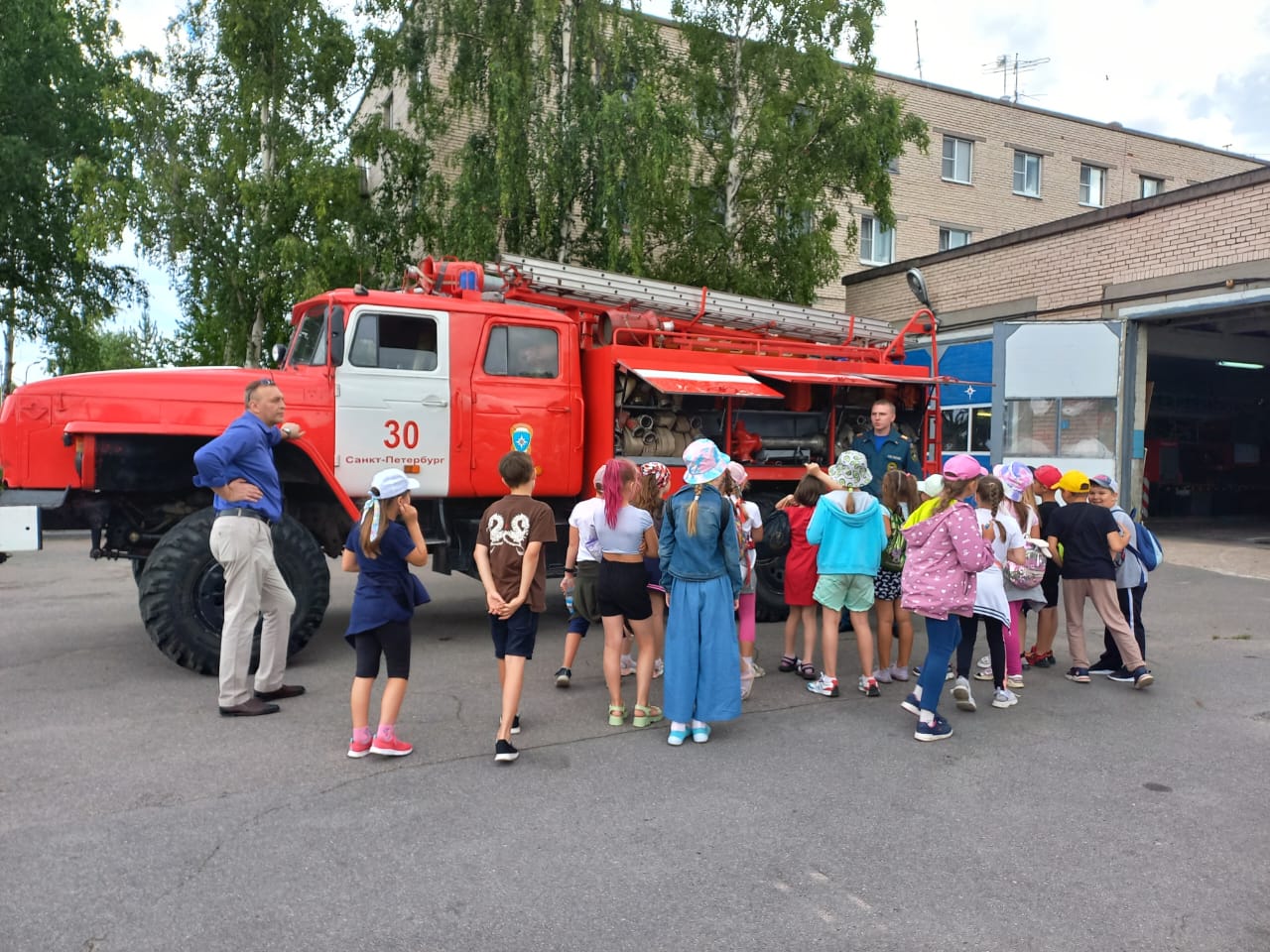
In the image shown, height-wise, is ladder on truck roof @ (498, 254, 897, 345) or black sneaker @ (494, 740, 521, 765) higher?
ladder on truck roof @ (498, 254, 897, 345)

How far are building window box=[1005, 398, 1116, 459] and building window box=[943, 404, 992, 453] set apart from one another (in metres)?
0.57

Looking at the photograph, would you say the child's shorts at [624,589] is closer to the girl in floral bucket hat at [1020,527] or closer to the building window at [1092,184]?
the girl in floral bucket hat at [1020,527]

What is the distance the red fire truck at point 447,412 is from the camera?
6.07 meters

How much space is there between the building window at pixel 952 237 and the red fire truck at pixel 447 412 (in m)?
19.4

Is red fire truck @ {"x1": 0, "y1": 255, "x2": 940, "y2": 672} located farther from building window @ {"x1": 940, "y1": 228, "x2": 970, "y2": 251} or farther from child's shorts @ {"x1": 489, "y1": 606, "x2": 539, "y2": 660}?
building window @ {"x1": 940, "y1": 228, "x2": 970, "y2": 251}

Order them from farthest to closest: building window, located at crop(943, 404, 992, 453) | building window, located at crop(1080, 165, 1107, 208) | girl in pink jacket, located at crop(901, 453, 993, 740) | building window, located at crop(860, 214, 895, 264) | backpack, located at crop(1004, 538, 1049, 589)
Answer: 1. building window, located at crop(1080, 165, 1107, 208)
2. building window, located at crop(860, 214, 895, 264)
3. building window, located at crop(943, 404, 992, 453)
4. backpack, located at crop(1004, 538, 1049, 589)
5. girl in pink jacket, located at crop(901, 453, 993, 740)

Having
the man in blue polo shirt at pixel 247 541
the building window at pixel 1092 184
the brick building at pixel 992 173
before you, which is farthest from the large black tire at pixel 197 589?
the building window at pixel 1092 184

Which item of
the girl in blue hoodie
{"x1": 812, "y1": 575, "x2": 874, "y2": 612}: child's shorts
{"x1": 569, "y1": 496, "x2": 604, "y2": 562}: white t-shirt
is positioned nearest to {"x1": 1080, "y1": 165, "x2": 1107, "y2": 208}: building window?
the girl in blue hoodie

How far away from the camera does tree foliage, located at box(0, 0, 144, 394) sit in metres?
17.2

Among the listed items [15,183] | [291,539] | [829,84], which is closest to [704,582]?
[291,539]

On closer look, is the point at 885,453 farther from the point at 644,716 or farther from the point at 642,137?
the point at 642,137

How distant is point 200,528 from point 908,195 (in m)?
24.5

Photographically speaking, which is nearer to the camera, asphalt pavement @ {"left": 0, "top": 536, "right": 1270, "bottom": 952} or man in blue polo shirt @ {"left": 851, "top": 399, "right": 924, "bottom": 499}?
asphalt pavement @ {"left": 0, "top": 536, "right": 1270, "bottom": 952}

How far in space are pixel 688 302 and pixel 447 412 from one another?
270 centimetres
